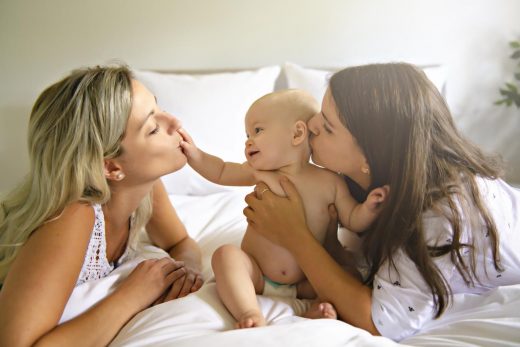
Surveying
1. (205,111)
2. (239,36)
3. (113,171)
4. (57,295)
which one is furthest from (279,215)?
(239,36)

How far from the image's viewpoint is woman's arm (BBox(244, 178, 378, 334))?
3.56 feet

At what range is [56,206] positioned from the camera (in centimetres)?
110

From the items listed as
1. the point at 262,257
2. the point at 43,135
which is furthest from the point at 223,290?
the point at 43,135

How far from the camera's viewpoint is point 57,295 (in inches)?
39.2

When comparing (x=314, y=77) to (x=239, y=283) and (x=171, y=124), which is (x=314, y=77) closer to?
(x=171, y=124)

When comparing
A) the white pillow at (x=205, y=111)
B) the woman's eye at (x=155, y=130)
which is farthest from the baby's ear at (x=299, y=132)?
the white pillow at (x=205, y=111)

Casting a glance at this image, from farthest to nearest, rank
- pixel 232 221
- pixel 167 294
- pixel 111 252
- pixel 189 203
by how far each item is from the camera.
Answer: pixel 189 203
pixel 232 221
pixel 111 252
pixel 167 294

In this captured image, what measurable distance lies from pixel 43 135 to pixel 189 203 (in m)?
0.96

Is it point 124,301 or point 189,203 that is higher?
point 124,301

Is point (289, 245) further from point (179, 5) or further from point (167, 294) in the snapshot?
point (179, 5)

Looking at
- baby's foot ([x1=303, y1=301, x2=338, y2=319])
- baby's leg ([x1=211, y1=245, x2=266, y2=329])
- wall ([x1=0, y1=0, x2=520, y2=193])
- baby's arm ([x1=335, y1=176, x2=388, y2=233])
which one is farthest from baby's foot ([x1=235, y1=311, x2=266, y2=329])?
wall ([x1=0, y1=0, x2=520, y2=193])

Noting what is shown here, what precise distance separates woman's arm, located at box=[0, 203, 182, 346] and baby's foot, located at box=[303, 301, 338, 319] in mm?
392

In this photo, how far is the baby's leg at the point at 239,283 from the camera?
106 cm

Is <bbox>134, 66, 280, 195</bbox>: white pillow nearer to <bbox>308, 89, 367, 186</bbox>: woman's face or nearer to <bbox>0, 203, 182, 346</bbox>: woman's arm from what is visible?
<bbox>308, 89, 367, 186</bbox>: woman's face
